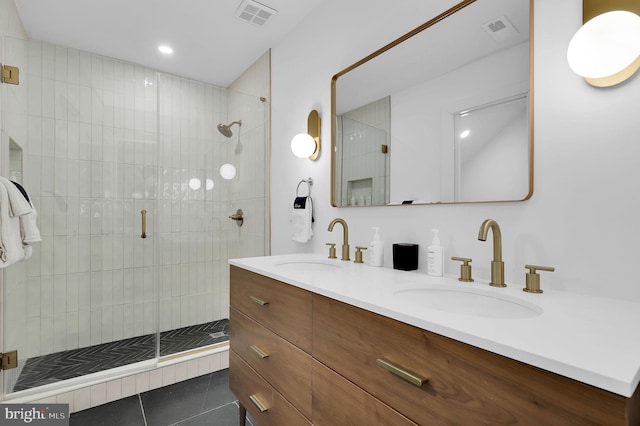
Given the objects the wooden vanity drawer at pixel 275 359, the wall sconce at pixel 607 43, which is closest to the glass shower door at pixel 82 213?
the wooden vanity drawer at pixel 275 359

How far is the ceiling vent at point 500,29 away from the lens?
1058 mm

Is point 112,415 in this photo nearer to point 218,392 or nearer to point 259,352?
point 218,392

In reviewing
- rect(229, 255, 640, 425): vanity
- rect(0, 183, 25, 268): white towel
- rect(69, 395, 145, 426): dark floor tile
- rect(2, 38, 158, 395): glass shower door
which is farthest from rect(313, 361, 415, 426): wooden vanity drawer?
rect(2, 38, 158, 395): glass shower door

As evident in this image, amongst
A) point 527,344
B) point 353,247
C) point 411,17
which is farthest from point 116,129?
point 527,344

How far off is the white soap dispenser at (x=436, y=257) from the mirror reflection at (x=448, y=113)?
18 centimetres

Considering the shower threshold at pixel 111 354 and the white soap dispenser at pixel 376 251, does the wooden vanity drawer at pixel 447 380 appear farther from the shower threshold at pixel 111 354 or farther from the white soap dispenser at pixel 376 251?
the shower threshold at pixel 111 354

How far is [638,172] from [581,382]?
67 cm

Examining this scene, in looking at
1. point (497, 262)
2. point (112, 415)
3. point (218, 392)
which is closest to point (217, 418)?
point (218, 392)

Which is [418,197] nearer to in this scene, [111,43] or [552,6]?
[552,6]

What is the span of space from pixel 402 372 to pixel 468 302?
1.37 ft

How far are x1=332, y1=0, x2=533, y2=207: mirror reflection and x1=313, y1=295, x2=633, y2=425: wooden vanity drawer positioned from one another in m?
0.65

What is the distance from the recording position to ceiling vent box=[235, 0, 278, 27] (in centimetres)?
201

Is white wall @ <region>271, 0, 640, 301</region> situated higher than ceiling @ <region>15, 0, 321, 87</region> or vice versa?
ceiling @ <region>15, 0, 321, 87</region>

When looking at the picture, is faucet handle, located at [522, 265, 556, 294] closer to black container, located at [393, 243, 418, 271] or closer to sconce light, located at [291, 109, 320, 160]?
black container, located at [393, 243, 418, 271]
